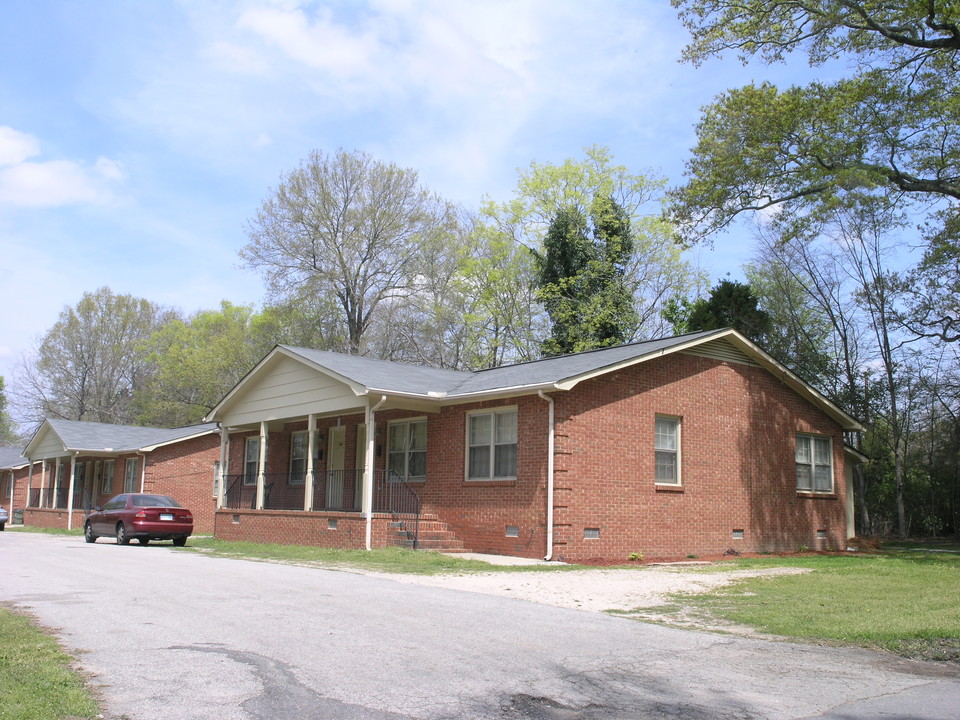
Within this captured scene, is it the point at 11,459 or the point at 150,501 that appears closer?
the point at 150,501

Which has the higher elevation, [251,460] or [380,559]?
[251,460]

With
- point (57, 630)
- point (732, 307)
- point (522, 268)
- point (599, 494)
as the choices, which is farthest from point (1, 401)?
point (57, 630)

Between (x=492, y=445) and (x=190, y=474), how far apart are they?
1974 cm

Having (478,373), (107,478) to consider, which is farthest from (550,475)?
(107,478)

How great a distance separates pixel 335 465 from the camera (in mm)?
25250

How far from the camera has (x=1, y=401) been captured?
253 ft

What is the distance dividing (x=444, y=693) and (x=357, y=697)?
622 mm

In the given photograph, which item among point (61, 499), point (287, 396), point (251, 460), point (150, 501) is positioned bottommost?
point (61, 499)

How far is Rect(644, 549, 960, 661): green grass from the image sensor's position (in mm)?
8938

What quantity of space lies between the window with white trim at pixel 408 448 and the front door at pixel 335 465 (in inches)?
81.6

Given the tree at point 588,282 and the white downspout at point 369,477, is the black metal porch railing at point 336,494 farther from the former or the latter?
the tree at point 588,282

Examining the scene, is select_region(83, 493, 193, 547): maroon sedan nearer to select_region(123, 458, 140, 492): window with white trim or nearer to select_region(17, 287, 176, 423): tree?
select_region(123, 458, 140, 492): window with white trim

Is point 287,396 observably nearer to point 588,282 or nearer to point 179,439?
point 179,439

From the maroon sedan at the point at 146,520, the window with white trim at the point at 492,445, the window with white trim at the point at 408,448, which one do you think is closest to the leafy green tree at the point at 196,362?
the maroon sedan at the point at 146,520
